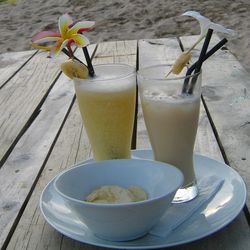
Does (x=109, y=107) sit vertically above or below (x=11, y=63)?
above

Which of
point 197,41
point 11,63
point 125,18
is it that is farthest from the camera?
point 125,18

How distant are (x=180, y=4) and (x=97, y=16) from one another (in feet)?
2.29

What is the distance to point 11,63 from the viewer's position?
2064 millimetres

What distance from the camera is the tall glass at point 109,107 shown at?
3.18 ft

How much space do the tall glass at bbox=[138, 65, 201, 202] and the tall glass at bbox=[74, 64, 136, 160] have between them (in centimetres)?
4

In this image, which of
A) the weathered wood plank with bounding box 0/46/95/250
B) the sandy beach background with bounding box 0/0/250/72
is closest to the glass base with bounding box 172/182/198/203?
the weathered wood plank with bounding box 0/46/95/250

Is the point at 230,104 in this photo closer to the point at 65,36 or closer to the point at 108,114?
the point at 108,114

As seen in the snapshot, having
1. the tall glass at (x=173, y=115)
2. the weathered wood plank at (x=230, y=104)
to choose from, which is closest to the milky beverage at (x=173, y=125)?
the tall glass at (x=173, y=115)

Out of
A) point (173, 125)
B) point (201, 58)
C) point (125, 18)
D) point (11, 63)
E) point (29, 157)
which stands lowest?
point (125, 18)

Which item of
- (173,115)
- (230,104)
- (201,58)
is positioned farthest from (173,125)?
(230,104)

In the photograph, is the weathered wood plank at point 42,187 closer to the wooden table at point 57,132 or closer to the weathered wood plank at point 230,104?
the wooden table at point 57,132

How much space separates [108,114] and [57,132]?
0.35 meters

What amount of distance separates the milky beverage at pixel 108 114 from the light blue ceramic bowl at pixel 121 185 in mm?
111

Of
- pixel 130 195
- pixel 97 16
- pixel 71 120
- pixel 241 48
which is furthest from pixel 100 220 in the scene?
pixel 97 16
